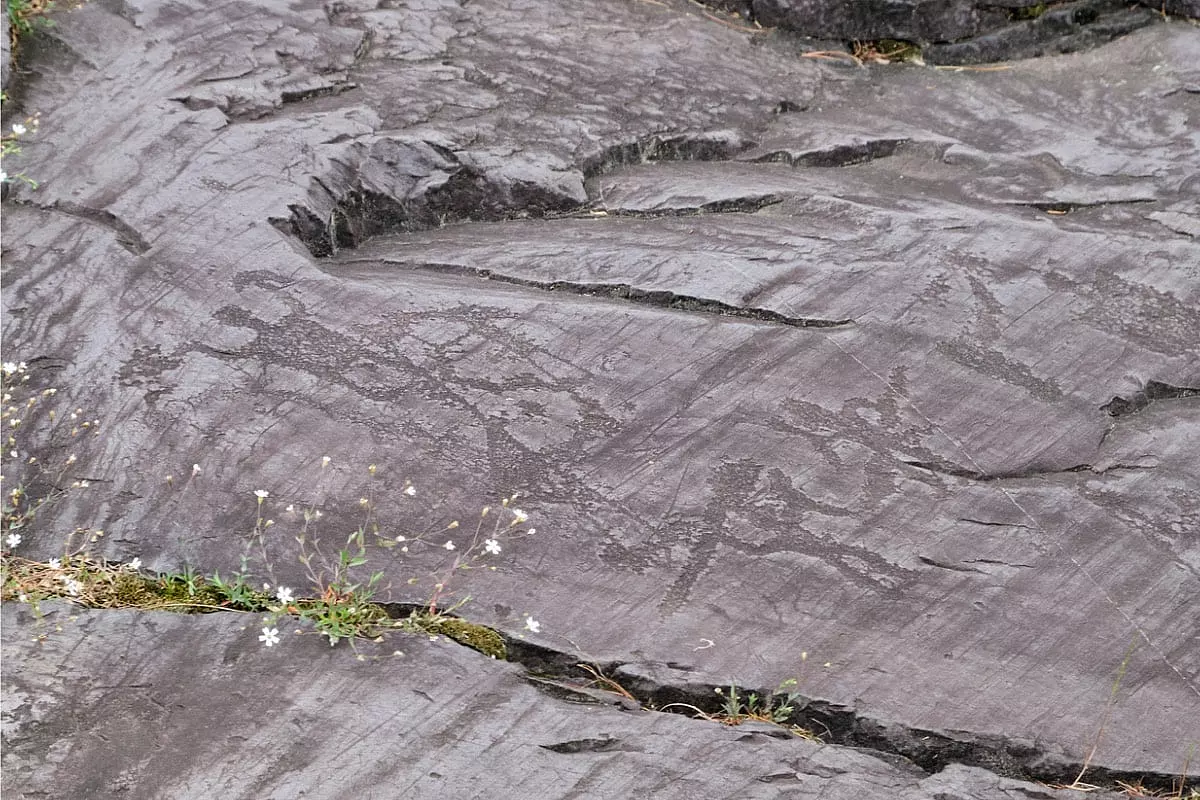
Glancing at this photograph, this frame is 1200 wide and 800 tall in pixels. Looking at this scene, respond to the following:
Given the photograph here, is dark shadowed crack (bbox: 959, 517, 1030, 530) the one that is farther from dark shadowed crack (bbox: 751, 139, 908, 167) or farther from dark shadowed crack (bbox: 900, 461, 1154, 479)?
dark shadowed crack (bbox: 751, 139, 908, 167)

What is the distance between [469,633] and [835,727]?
106 cm

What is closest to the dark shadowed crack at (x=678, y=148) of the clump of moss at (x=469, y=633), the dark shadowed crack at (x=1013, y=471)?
the dark shadowed crack at (x=1013, y=471)

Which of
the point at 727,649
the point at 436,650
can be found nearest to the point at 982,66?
the point at 727,649

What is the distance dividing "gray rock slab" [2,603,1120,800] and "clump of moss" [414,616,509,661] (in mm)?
55

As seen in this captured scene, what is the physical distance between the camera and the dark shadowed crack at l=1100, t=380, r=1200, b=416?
143 inches

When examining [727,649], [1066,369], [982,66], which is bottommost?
[727,649]

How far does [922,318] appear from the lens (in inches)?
150

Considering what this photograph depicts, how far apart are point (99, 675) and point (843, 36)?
4.52m

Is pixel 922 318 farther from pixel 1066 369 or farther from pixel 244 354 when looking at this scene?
pixel 244 354

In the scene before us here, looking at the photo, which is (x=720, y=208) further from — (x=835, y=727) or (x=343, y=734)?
(x=343, y=734)

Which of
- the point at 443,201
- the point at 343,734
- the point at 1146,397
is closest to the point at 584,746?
the point at 343,734

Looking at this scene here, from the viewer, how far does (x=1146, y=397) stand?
3662 millimetres

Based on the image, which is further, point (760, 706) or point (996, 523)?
point (996, 523)

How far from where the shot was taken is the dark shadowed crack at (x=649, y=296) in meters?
→ 3.83
